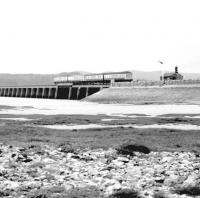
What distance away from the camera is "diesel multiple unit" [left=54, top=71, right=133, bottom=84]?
111206 mm

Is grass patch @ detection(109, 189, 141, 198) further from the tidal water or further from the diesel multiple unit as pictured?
the diesel multiple unit

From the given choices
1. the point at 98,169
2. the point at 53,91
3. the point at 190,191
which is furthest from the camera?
the point at 53,91

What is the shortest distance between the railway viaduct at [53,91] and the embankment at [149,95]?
347 inches

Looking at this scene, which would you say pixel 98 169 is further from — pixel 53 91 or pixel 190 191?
pixel 53 91

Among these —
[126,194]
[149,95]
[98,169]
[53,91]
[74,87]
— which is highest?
[74,87]

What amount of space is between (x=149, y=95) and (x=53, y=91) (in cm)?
7143

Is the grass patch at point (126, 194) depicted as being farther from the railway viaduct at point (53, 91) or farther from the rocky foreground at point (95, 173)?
the railway viaduct at point (53, 91)

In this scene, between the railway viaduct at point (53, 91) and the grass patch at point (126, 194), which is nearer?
the grass patch at point (126, 194)

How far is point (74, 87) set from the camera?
4840 inches

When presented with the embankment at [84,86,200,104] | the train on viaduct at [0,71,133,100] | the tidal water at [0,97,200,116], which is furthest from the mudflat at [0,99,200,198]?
the train on viaduct at [0,71,133,100]

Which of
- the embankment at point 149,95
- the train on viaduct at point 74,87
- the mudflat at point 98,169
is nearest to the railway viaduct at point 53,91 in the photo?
the train on viaduct at point 74,87

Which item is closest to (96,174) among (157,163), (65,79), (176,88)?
(157,163)

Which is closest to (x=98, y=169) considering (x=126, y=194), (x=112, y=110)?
(x=126, y=194)

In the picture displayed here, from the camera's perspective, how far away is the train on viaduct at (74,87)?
363 feet
